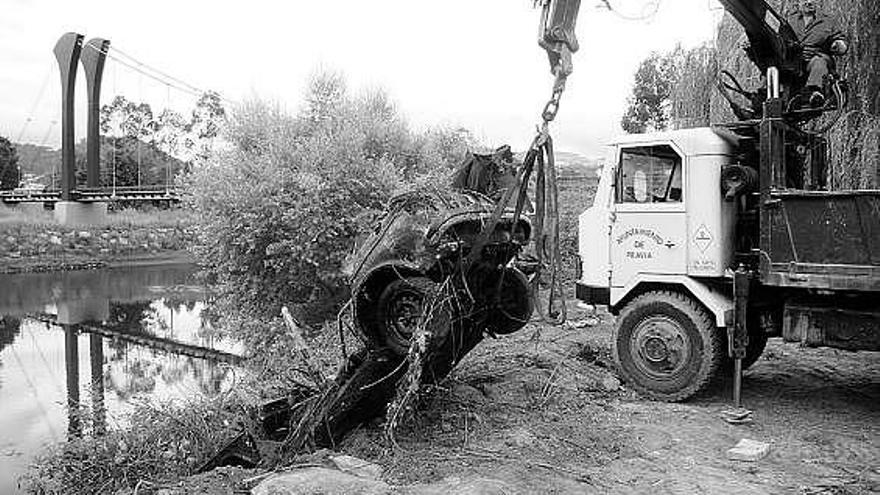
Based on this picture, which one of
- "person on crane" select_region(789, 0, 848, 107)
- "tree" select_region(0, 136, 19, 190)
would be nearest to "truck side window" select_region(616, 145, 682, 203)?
"person on crane" select_region(789, 0, 848, 107)

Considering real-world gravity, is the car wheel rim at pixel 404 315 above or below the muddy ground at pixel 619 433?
above

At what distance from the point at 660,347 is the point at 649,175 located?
1738 millimetres

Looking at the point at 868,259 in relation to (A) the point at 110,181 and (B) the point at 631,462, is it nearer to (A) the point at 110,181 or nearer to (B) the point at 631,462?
(B) the point at 631,462

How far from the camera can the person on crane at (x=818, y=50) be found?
26.2 ft

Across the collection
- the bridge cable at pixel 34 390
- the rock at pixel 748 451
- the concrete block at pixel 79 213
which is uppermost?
the concrete block at pixel 79 213

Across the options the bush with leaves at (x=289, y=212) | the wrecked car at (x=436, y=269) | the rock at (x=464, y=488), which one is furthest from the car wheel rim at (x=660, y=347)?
the bush with leaves at (x=289, y=212)

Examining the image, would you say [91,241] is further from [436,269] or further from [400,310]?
[436,269]

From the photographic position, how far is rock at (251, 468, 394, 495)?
531 cm

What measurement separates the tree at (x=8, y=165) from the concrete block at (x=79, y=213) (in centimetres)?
1773

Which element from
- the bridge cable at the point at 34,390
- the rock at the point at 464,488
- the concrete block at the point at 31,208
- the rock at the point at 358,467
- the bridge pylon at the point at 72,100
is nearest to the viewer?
the rock at the point at 464,488

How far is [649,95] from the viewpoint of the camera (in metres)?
31.3

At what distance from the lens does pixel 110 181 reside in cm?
6038

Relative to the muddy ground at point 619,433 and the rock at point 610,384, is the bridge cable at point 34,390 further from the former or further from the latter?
the rock at point 610,384

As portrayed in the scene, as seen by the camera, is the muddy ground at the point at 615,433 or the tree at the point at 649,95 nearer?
the muddy ground at the point at 615,433
